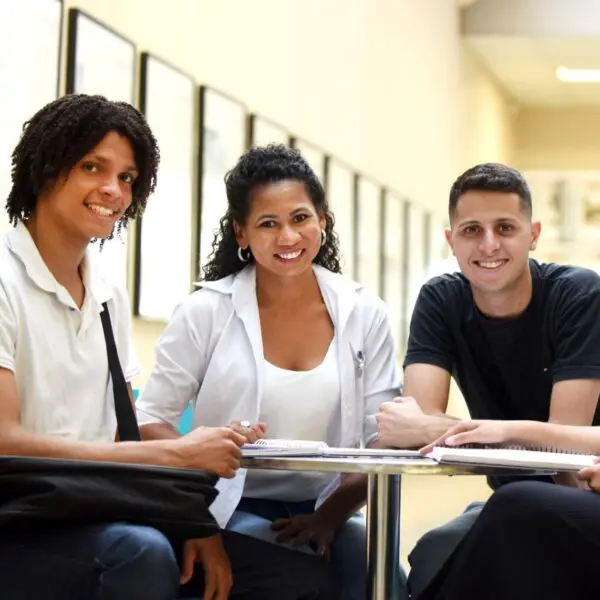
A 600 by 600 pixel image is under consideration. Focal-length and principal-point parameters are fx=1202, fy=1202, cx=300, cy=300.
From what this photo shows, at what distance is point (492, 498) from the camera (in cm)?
229

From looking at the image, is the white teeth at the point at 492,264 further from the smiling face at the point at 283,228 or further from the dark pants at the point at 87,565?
the dark pants at the point at 87,565

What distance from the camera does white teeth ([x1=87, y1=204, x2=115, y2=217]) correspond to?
2.55 metres

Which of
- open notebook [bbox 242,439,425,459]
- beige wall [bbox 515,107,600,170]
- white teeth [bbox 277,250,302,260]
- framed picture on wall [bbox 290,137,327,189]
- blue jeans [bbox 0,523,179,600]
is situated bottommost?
blue jeans [bbox 0,523,179,600]

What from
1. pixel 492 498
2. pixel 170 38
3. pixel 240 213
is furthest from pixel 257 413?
pixel 170 38

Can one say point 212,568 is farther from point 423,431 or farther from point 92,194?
point 92,194

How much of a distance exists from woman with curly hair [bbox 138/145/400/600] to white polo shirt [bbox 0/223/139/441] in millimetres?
393

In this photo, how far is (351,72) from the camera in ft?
26.0

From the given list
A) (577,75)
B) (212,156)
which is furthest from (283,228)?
(577,75)

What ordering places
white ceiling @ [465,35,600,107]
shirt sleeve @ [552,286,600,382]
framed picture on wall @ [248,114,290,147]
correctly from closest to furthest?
1. shirt sleeve @ [552,286,600,382]
2. framed picture on wall @ [248,114,290,147]
3. white ceiling @ [465,35,600,107]

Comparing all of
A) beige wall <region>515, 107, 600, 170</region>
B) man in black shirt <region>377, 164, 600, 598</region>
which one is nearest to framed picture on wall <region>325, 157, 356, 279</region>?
man in black shirt <region>377, 164, 600, 598</region>

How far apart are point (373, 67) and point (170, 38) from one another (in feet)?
11.2

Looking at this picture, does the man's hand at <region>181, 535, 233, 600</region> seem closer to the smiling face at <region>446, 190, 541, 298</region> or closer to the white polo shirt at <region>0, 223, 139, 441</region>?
the white polo shirt at <region>0, 223, 139, 441</region>

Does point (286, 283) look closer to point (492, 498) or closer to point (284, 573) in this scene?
point (284, 573)

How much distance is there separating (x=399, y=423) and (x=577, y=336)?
0.53 metres
